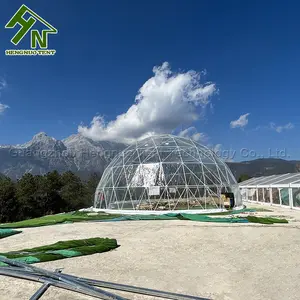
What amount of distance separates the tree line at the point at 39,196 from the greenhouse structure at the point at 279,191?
72.2 ft

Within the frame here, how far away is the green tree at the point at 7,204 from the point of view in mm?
34406

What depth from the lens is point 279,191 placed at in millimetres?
30688

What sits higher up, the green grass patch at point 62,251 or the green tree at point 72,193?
the green tree at point 72,193

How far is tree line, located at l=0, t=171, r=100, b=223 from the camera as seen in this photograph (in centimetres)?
3497

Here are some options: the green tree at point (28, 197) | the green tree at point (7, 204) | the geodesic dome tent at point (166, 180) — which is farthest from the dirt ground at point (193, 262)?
the green tree at point (28, 197)

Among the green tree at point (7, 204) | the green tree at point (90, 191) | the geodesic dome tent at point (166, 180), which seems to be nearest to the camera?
the geodesic dome tent at point (166, 180)

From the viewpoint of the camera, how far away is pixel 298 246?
35.2ft

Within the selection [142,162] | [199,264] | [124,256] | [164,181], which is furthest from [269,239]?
[142,162]

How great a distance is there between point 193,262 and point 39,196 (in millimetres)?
32234

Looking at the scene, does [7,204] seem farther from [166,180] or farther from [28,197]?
[166,180]

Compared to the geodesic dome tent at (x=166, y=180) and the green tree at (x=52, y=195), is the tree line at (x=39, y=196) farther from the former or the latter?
the geodesic dome tent at (x=166, y=180)

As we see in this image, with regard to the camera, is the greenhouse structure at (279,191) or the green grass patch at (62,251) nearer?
the green grass patch at (62,251)

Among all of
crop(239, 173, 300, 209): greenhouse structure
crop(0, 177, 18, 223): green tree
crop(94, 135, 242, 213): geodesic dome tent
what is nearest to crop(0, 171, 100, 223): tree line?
crop(0, 177, 18, 223): green tree

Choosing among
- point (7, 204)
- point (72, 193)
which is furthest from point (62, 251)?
point (72, 193)
